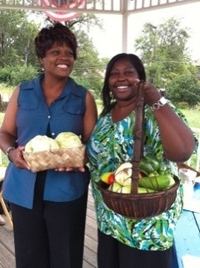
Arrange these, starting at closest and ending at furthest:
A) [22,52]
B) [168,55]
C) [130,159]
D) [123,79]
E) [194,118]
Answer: [130,159]
[123,79]
[194,118]
[168,55]
[22,52]

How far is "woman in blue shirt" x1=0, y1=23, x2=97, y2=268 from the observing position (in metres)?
1.58

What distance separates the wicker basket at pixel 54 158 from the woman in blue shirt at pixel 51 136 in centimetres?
10

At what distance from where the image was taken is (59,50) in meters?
1.59

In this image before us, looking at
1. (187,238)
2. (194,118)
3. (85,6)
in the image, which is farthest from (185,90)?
(187,238)

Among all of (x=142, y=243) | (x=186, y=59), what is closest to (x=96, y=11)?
(x=142, y=243)

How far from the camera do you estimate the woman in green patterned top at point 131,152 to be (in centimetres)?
110

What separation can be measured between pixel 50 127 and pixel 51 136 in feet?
0.14

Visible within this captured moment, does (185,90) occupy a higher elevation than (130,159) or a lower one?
lower

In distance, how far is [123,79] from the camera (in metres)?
1.46

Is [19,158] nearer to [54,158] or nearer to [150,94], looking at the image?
[54,158]

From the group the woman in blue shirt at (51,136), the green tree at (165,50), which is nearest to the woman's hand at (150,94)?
the woman in blue shirt at (51,136)

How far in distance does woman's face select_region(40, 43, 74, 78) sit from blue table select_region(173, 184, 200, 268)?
3.15ft

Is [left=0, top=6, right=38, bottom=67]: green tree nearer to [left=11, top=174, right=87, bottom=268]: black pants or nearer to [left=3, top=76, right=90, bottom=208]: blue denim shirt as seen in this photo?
[left=3, top=76, right=90, bottom=208]: blue denim shirt

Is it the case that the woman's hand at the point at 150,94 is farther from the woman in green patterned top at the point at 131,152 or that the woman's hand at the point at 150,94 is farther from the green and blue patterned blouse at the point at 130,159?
the green and blue patterned blouse at the point at 130,159
